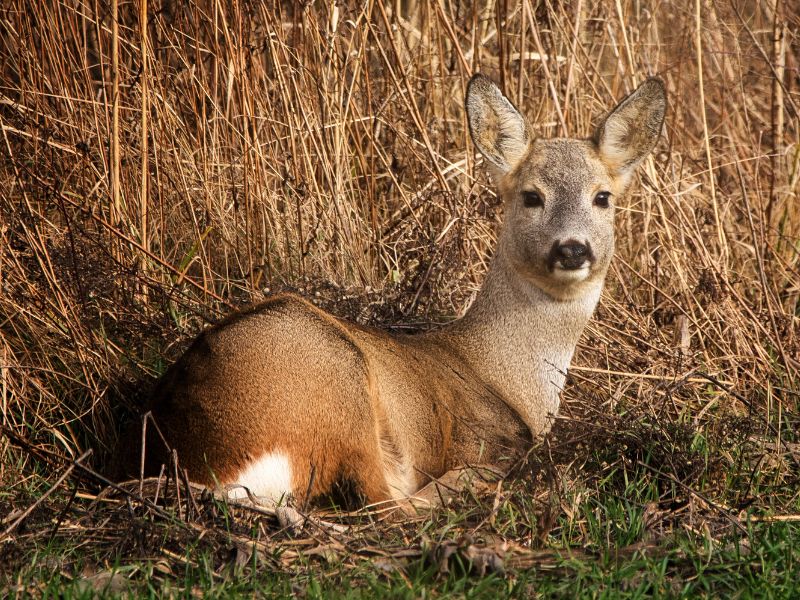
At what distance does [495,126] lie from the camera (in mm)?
4375

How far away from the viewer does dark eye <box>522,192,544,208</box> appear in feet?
13.6

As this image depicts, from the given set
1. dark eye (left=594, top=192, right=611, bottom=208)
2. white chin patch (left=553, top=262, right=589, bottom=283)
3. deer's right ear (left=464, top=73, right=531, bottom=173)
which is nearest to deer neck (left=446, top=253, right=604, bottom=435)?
white chin patch (left=553, top=262, right=589, bottom=283)

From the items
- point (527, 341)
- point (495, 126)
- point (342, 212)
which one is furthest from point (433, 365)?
point (342, 212)

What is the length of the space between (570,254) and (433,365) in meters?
A: 0.65

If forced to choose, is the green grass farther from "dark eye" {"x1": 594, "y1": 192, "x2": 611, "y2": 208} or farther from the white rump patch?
"dark eye" {"x1": 594, "y1": 192, "x2": 611, "y2": 208}

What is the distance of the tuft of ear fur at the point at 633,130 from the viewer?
4.33 m

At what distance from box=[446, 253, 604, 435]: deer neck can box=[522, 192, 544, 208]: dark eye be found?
0.83 feet

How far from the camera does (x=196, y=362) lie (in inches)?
130

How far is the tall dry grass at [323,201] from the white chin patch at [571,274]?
19.5 inches

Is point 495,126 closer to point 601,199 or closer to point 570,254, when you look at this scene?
point 601,199

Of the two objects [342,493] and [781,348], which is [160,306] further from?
[781,348]

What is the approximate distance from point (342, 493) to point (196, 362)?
1.99 feet

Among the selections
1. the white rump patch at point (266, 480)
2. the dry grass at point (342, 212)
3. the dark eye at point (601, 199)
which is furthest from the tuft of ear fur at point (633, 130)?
the white rump patch at point (266, 480)

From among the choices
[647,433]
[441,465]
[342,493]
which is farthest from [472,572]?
[647,433]
